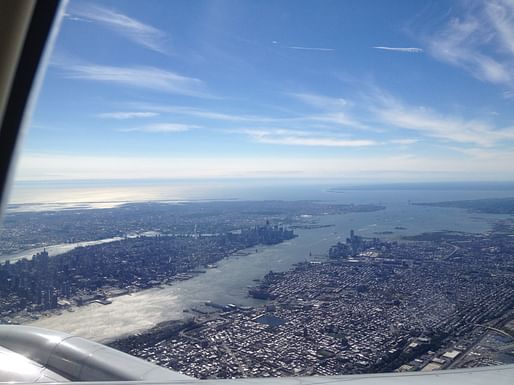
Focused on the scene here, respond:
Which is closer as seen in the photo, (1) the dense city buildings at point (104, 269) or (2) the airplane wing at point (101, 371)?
(2) the airplane wing at point (101, 371)

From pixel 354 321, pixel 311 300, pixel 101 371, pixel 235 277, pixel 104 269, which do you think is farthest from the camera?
pixel 235 277

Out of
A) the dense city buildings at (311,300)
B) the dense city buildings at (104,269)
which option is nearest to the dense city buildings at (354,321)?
the dense city buildings at (311,300)

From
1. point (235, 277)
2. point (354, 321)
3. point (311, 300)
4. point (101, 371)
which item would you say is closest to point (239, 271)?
point (235, 277)

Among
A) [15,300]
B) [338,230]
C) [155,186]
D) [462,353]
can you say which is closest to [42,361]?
[15,300]

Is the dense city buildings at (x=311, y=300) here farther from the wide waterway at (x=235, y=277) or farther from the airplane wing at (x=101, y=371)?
the airplane wing at (x=101, y=371)

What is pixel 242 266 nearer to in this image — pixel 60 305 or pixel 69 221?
pixel 60 305

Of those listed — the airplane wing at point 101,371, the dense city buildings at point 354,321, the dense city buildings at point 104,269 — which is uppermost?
the airplane wing at point 101,371

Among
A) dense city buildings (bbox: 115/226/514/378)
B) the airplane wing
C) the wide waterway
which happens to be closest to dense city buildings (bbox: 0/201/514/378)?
dense city buildings (bbox: 115/226/514/378)

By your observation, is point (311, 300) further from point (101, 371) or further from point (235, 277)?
point (101, 371)

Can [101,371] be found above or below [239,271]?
above
